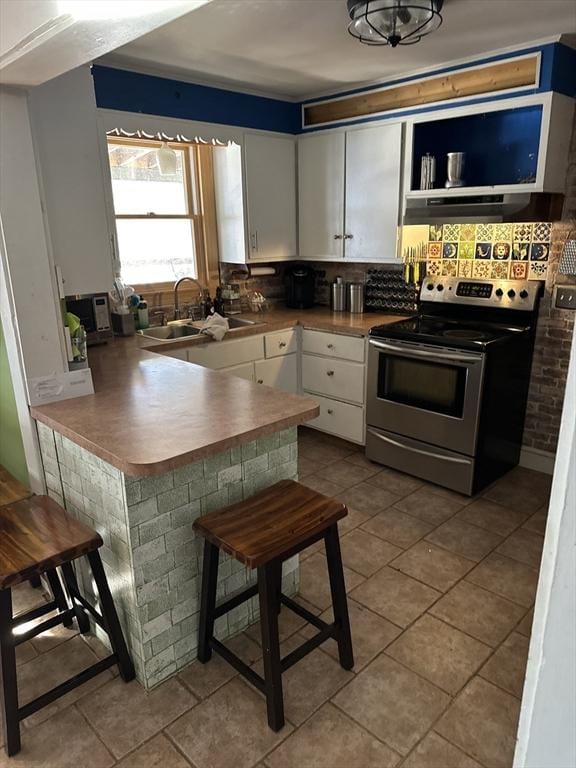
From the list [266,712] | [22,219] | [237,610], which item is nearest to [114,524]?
[237,610]

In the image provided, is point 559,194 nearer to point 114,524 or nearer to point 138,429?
point 138,429

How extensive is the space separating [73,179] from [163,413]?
113cm

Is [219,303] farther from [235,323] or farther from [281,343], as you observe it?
[281,343]

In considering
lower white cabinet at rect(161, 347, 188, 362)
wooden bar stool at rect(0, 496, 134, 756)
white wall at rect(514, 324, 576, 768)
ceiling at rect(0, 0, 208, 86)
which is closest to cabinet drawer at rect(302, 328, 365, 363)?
lower white cabinet at rect(161, 347, 188, 362)

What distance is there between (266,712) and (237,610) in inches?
16.6

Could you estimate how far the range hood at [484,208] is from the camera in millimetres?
2957

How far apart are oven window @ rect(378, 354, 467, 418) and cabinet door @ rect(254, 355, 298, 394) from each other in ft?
2.47

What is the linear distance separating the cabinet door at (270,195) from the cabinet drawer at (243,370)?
0.86m

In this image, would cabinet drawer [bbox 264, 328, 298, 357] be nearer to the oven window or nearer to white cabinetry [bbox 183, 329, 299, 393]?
white cabinetry [bbox 183, 329, 299, 393]

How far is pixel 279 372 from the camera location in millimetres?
3908

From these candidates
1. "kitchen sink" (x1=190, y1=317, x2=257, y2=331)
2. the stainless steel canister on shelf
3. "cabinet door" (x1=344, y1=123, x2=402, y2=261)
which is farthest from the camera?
the stainless steel canister on shelf

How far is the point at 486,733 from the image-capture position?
1.76 meters

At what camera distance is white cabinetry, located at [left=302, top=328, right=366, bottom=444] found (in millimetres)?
3670

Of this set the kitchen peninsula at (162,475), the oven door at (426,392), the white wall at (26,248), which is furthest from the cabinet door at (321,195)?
the white wall at (26,248)
